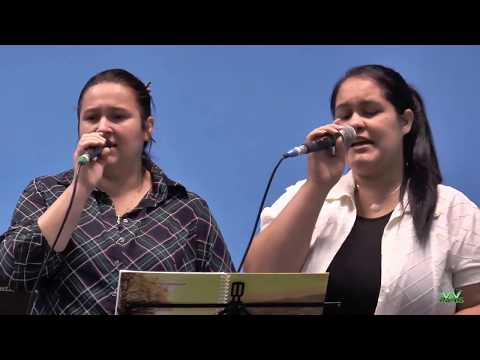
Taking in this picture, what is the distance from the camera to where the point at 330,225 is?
5.66 feet

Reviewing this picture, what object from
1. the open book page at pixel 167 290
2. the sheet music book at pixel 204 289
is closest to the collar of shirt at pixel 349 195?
the sheet music book at pixel 204 289

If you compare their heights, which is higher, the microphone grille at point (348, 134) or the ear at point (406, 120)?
the ear at point (406, 120)

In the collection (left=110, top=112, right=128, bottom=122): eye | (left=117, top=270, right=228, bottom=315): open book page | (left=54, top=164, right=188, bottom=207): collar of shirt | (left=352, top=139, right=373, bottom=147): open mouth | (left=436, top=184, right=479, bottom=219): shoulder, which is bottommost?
(left=117, top=270, right=228, bottom=315): open book page

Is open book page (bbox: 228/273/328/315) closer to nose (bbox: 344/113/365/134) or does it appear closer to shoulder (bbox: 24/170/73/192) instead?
nose (bbox: 344/113/365/134)

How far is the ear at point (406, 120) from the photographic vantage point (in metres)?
1.83

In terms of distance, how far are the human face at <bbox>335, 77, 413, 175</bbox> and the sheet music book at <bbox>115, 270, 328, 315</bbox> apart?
0.59m

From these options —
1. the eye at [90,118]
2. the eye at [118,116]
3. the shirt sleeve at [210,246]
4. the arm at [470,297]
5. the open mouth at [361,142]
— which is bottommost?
the arm at [470,297]

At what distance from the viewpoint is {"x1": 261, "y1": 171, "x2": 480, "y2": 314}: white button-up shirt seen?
1.57 m

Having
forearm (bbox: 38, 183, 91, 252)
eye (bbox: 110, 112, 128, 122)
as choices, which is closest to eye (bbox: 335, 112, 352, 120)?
eye (bbox: 110, 112, 128, 122)

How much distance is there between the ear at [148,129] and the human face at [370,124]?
0.56m

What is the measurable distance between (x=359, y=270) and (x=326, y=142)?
1.09ft

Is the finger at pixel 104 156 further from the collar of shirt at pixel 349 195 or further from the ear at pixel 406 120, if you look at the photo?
the ear at pixel 406 120

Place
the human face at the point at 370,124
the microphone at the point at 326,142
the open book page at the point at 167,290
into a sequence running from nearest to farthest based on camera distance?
1. the open book page at the point at 167,290
2. the microphone at the point at 326,142
3. the human face at the point at 370,124
